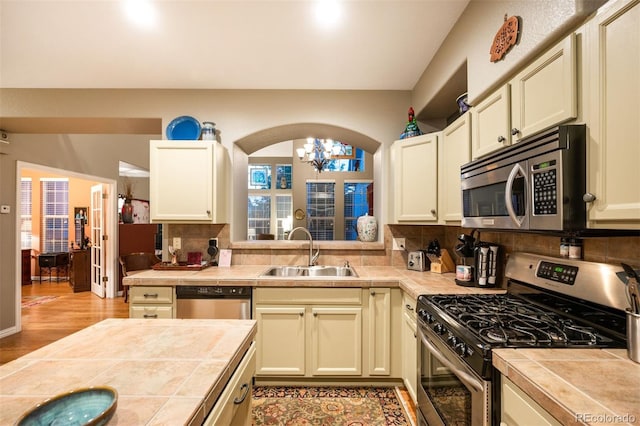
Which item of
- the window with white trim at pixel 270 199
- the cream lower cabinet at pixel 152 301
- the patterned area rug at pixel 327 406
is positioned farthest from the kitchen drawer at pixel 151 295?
the window with white trim at pixel 270 199

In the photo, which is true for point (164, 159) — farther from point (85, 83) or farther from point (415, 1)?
point (415, 1)

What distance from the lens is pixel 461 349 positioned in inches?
47.1

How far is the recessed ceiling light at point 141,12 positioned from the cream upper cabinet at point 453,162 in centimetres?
206

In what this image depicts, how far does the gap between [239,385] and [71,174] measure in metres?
5.08

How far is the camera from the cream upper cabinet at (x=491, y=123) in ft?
4.78

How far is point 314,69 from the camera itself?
2490mm

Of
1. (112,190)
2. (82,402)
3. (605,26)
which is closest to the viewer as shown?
(82,402)

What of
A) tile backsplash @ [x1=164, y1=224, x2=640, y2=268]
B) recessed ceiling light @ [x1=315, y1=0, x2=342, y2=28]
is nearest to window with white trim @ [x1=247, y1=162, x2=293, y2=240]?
tile backsplash @ [x1=164, y1=224, x2=640, y2=268]

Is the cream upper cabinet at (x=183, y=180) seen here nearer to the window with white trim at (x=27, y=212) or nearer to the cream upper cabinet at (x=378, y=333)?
the cream upper cabinet at (x=378, y=333)

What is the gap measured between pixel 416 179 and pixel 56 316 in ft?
16.9

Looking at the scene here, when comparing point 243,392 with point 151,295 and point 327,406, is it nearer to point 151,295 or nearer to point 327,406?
point 327,406

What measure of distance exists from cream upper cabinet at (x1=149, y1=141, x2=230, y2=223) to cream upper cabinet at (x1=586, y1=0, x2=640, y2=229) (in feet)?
7.90

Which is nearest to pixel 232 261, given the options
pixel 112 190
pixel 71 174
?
pixel 71 174

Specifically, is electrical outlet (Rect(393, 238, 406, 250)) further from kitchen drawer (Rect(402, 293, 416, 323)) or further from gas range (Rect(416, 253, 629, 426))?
gas range (Rect(416, 253, 629, 426))
